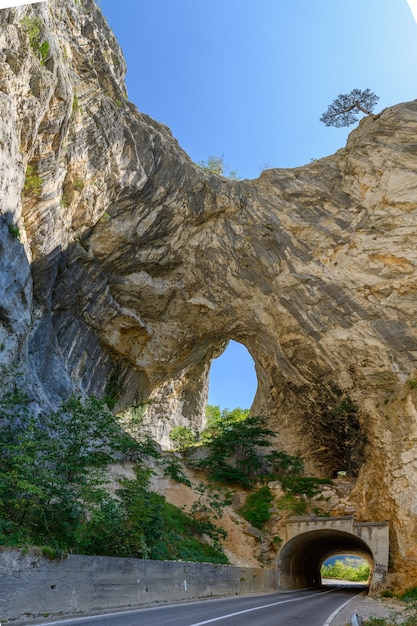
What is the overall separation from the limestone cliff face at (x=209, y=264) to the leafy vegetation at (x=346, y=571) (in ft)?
127

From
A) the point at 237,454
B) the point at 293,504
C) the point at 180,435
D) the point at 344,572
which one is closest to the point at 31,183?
the point at 293,504

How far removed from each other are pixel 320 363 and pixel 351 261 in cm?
688

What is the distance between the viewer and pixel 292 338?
2981 centimetres

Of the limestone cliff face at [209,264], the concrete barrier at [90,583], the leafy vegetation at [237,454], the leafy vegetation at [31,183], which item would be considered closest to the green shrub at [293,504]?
the leafy vegetation at [237,454]

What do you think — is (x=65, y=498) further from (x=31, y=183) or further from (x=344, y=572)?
(x=344, y=572)

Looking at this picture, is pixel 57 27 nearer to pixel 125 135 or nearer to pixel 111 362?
pixel 125 135

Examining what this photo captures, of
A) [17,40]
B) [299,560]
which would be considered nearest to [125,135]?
[17,40]

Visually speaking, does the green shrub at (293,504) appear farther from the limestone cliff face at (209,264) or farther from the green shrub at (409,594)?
the green shrub at (409,594)

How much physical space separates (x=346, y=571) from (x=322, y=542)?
42706 millimetres

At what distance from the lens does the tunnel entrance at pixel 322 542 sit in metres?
22.2

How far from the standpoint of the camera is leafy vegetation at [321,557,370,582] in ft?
204

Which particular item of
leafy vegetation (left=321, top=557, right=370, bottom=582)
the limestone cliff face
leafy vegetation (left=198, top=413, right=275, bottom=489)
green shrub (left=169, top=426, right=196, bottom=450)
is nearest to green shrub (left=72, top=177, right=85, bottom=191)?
the limestone cliff face

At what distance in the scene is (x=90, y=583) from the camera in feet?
32.2

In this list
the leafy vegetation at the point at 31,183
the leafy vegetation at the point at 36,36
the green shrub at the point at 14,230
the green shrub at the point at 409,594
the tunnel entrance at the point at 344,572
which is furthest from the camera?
the tunnel entrance at the point at 344,572
